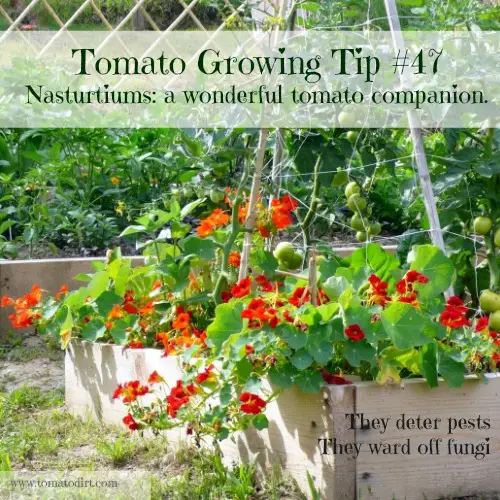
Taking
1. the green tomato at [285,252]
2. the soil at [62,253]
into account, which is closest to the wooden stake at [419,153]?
the green tomato at [285,252]

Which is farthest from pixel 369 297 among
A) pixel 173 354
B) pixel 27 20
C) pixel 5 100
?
A: pixel 27 20

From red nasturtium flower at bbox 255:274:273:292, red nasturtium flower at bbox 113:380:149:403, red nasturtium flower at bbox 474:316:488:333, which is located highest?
red nasturtium flower at bbox 255:274:273:292

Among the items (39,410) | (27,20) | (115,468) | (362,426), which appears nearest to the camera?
(362,426)

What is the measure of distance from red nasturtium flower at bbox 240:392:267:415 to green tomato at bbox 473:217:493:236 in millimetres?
779

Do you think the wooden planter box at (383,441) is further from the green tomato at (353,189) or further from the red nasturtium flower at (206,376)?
the green tomato at (353,189)

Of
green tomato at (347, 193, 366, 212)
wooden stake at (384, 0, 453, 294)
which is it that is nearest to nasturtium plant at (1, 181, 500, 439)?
wooden stake at (384, 0, 453, 294)

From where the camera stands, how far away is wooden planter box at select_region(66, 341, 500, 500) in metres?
1.86

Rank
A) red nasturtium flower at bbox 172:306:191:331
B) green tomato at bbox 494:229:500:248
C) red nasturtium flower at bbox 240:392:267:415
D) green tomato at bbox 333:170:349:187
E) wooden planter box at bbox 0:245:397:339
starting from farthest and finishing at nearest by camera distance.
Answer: wooden planter box at bbox 0:245:397:339, green tomato at bbox 333:170:349:187, green tomato at bbox 494:229:500:248, red nasturtium flower at bbox 172:306:191:331, red nasturtium flower at bbox 240:392:267:415

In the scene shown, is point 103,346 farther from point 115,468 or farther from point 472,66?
point 472,66

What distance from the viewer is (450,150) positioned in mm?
2348

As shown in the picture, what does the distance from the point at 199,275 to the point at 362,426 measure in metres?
0.70

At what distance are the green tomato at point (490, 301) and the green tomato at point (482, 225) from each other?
160mm

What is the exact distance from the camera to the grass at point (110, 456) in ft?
6.34

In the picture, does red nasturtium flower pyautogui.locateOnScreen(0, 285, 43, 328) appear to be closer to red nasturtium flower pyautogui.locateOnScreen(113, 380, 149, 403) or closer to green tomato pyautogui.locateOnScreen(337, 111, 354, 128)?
red nasturtium flower pyautogui.locateOnScreen(113, 380, 149, 403)
